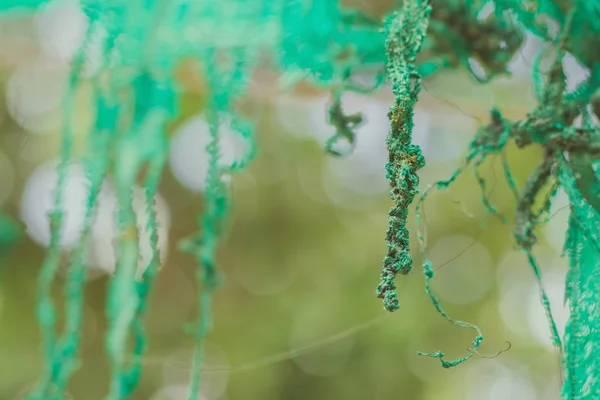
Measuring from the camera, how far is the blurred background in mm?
1738

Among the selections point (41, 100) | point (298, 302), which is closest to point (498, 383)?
point (298, 302)

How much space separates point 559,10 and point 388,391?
1.71 m

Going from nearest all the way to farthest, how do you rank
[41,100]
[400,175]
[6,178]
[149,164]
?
[400,175] → [149,164] → [41,100] → [6,178]

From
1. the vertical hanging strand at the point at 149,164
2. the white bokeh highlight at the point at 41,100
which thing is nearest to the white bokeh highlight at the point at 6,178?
the white bokeh highlight at the point at 41,100

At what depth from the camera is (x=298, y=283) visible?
7.04 feet

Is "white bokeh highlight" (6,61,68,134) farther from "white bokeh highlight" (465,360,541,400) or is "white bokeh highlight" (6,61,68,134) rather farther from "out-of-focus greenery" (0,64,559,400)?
"white bokeh highlight" (465,360,541,400)

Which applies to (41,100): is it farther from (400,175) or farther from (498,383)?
(400,175)

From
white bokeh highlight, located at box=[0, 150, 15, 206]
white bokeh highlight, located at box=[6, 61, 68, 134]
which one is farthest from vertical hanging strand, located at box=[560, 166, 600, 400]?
white bokeh highlight, located at box=[0, 150, 15, 206]

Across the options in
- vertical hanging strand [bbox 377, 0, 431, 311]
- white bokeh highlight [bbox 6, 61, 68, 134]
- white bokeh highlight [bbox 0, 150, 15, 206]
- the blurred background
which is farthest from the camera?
white bokeh highlight [bbox 0, 150, 15, 206]

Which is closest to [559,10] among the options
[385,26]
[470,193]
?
[385,26]

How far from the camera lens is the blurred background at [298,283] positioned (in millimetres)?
1738

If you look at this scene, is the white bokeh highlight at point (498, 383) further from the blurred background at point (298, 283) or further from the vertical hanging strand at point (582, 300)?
the vertical hanging strand at point (582, 300)

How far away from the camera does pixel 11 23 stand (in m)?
0.66

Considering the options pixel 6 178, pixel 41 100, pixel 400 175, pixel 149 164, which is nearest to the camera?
pixel 400 175
